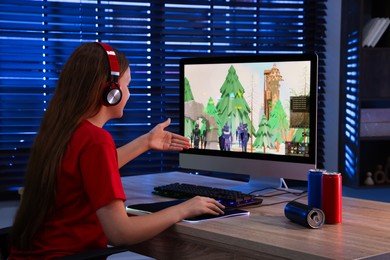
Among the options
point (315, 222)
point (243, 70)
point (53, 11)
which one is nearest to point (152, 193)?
point (243, 70)

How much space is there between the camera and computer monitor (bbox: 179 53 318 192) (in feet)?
7.46

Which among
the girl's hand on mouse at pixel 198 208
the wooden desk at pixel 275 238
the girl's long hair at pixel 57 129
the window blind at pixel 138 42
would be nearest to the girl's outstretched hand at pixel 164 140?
the wooden desk at pixel 275 238

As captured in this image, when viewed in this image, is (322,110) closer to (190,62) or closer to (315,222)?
(190,62)

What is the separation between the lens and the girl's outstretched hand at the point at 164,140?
2396 millimetres

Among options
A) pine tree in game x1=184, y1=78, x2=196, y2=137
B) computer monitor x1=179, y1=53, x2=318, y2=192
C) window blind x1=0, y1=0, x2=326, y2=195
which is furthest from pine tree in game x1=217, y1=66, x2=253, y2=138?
window blind x1=0, y1=0, x2=326, y2=195

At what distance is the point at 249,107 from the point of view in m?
2.41

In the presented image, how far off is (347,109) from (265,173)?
1.52 m

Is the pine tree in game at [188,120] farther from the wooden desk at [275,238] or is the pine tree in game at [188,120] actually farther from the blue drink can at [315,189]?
the blue drink can at [315,189]

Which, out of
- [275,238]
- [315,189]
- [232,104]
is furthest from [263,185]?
[275,238]

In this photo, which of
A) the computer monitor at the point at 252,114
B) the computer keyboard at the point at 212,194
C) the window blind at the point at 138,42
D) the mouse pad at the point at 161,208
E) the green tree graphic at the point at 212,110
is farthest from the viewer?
the window blind at the point at 138,42

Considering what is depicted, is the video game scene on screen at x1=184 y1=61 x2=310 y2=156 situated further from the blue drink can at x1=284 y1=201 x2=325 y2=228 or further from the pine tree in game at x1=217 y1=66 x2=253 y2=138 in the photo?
the blue drink can at x1=284 y1=201 x2=325 y2=228

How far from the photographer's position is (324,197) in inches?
73.9

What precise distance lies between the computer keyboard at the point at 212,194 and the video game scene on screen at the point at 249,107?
267mm

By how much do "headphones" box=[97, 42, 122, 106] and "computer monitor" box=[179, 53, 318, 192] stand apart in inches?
29.3
